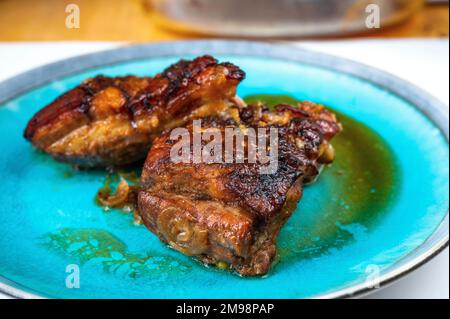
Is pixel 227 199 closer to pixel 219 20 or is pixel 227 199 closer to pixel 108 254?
pixel 108 254

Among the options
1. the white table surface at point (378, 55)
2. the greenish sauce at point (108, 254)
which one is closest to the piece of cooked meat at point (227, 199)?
the greenish sauce at point (108, 254)

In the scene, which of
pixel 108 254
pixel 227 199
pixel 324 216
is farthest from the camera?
pixel 324 216

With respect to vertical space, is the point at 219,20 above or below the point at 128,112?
above

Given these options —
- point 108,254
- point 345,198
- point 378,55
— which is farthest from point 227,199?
point 378,55

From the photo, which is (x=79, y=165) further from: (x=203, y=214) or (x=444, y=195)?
(x=444, y=195)

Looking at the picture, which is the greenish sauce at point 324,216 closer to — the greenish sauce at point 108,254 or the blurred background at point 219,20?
the greenish sauce at point 108,254

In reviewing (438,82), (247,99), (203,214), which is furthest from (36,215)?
(438,82)
